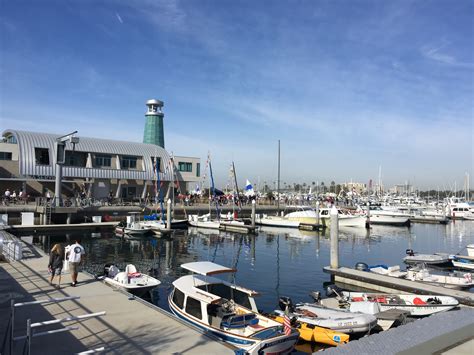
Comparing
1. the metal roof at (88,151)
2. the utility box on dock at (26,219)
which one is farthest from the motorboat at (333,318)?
the metal roof at (88,151)

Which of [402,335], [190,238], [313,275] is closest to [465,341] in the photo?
[402,335]

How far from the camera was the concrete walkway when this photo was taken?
985cm

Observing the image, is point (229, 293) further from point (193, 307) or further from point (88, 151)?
point (88, 151)

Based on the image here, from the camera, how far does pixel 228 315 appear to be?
535 inches

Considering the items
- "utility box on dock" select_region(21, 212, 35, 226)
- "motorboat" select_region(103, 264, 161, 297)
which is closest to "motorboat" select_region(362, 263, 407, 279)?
"motorboat" select_region(103, 264, 161, 297)

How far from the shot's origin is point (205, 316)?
13664 mm

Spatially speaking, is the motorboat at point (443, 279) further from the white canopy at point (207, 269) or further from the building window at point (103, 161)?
the building window at point (103, 161)

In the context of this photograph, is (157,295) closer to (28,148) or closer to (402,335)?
(402,335)

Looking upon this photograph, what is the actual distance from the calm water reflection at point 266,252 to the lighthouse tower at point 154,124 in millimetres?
50420

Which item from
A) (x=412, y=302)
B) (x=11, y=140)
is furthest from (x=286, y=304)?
(x=11, y=140)

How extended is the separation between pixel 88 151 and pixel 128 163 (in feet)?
25.2

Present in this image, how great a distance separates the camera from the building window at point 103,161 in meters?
69.1

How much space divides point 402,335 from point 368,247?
35.6 metres

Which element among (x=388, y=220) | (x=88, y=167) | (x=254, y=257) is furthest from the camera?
(x=88, y=167)
